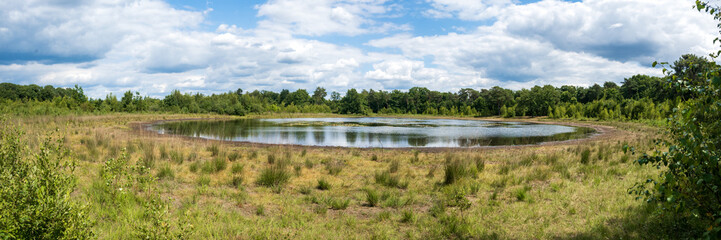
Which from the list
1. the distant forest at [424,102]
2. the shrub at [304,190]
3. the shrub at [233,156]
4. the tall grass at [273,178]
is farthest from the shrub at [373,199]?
the distant forest at [424,102]

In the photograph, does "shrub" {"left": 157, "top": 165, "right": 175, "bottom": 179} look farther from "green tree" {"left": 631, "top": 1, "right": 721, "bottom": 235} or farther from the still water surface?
the still water surface

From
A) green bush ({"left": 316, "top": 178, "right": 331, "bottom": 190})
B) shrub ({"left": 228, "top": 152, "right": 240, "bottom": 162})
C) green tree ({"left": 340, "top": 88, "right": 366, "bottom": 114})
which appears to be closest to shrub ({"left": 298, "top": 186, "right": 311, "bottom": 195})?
green bush ({"left": 316, "top": 178, "right": 331, "bottom": 190})

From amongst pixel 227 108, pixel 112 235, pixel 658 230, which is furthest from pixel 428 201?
pixel 227 108

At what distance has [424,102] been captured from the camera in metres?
124

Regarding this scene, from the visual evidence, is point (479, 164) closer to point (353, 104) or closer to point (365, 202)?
point (365, 202)

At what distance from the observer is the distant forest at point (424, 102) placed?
61659mm

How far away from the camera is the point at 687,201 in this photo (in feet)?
12.1

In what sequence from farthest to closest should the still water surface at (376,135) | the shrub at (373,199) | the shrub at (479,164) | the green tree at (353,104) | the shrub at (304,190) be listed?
the green tree at (353,104) → the still water surface at (376,135) → the shrub at (479,164) → the shrub at (304,190) → the shrub at (373,199)

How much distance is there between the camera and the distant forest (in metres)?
61.7

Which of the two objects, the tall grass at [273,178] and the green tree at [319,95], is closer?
the tall grass at [273,178]

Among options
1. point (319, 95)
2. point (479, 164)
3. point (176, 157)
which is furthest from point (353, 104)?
point (479, 164)

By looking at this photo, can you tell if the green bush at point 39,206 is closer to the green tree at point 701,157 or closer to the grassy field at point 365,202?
the grassy field at point 365,202

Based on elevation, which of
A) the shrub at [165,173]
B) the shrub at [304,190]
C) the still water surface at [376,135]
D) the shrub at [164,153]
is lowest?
the still water surface at [376,135]

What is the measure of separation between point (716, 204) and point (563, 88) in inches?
5181
